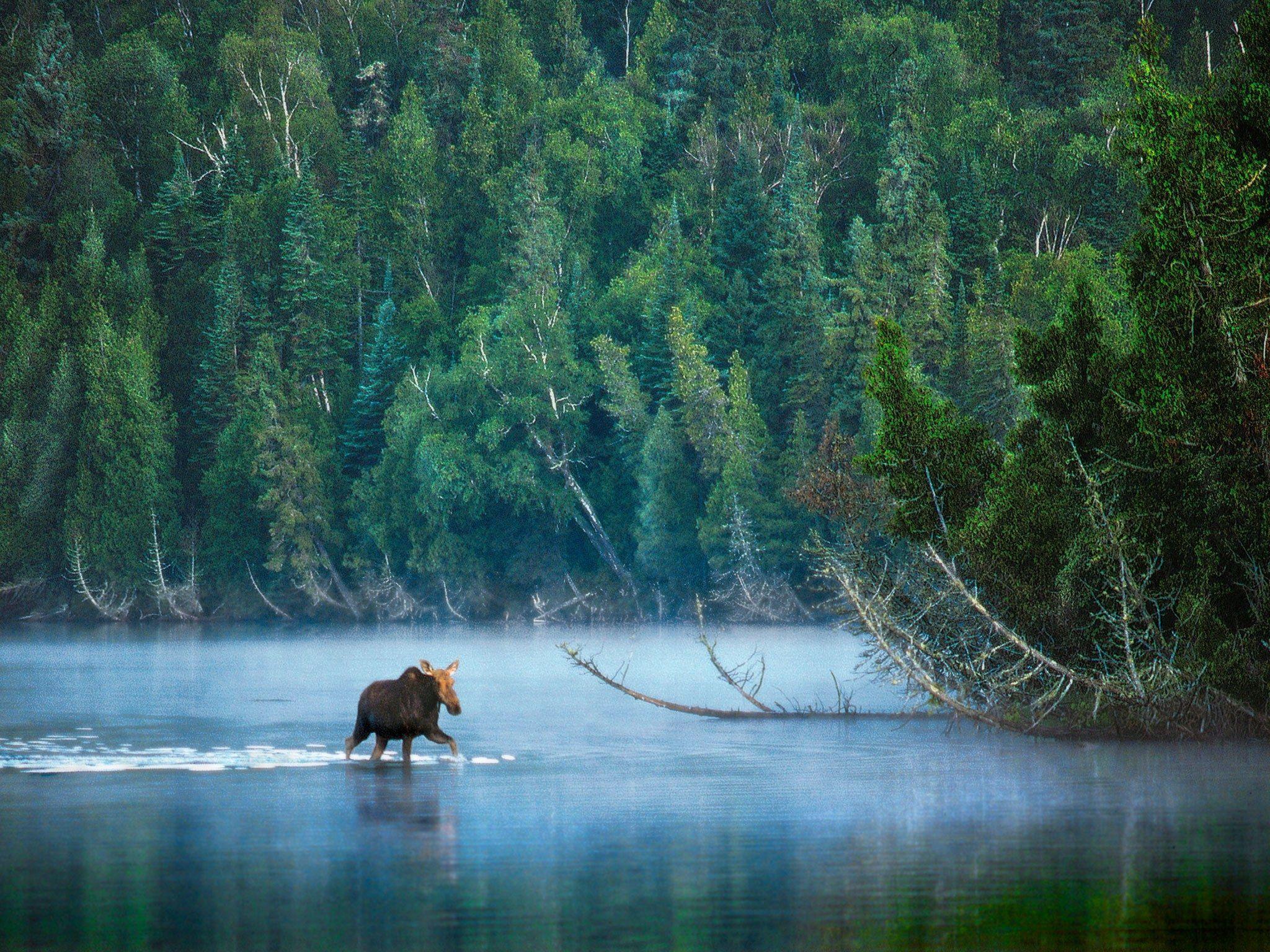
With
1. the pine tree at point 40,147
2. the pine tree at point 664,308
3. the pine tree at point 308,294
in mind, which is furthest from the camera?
the pine tree at point 40,147

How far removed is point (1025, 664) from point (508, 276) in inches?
2149

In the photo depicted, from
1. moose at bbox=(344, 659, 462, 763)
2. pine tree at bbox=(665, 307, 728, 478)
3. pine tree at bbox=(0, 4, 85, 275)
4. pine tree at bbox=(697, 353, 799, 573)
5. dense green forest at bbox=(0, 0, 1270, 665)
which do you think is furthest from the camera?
pine tree at bbox=(0, 4, 85, 275)

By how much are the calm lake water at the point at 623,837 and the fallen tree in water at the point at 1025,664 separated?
1.71ft

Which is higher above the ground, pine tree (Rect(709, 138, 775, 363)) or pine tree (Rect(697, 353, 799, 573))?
pine tree (Rect(709, 138, 775, 363))

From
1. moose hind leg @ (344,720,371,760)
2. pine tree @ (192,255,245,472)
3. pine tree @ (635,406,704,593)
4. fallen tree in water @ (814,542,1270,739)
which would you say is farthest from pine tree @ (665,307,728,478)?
moose hind leg @ (344,720,371,760)

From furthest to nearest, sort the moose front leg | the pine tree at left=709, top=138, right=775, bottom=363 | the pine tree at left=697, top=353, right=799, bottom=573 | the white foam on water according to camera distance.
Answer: the pine tree at left=709, top=138, right=775, bottom=363
the pine tree at left=697, top=353, right=799, bottom=573
the white foam on water
the moose front leg

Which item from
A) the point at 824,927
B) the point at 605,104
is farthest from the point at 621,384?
the point at 824,927

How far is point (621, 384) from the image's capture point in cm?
6300

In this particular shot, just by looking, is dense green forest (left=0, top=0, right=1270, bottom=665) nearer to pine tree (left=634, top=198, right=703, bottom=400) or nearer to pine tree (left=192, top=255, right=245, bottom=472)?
pine tree (left=634, top=198, right=703, bottom=400)

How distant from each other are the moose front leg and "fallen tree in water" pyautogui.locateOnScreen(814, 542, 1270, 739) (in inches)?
179

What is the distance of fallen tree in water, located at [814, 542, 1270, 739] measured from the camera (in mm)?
18547

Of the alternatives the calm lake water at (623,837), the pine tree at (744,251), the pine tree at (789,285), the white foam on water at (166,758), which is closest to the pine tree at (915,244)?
the pine tree at (789,285)

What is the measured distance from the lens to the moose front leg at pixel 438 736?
1752 cm

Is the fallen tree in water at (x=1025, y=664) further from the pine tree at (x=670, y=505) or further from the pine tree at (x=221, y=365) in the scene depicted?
the pine tree at (x=221, y=365)
